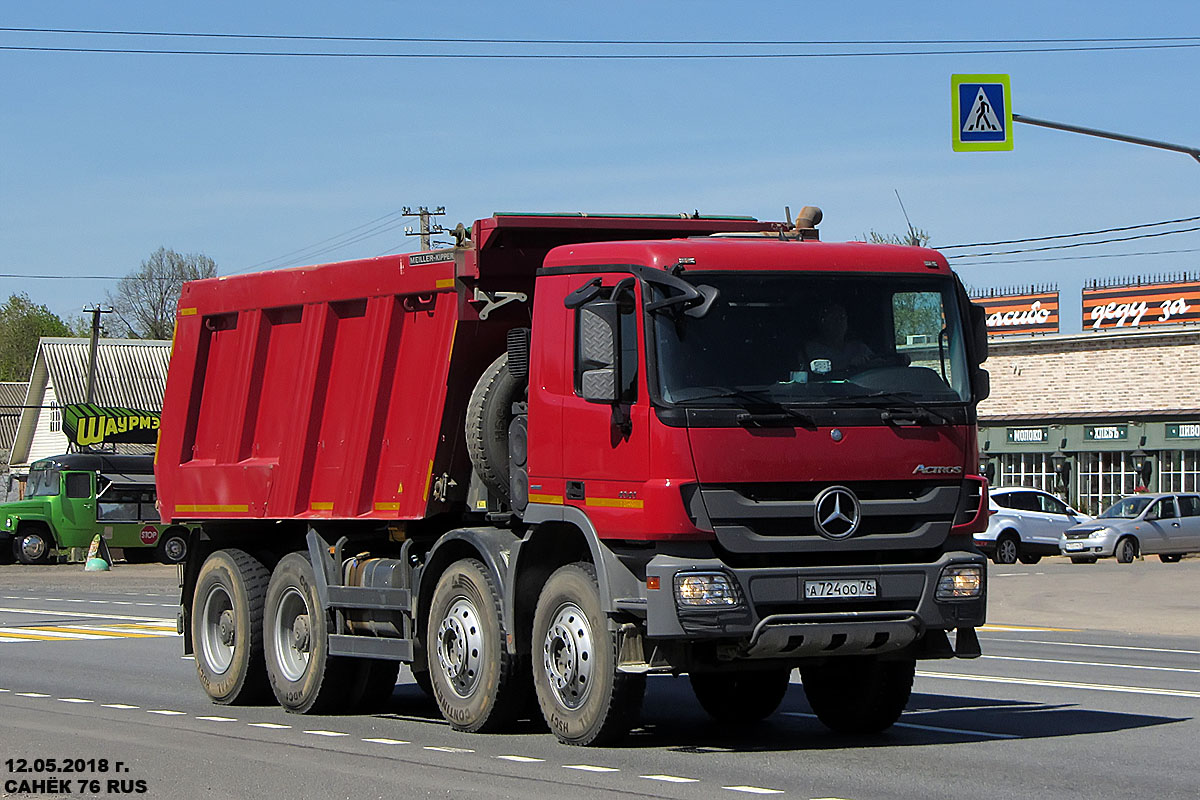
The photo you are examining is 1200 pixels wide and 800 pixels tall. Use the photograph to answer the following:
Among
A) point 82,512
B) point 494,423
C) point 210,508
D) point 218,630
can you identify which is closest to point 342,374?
point 494,423

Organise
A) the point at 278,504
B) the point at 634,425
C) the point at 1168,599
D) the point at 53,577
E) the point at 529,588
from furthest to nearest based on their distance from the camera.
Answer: the point at 53,577
the point at 1168,599
the point at 278,504
the point at 529,588
the point at 634,425

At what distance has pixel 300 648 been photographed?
13.9 meters

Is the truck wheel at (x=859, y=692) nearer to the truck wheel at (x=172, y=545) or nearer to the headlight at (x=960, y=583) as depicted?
the headlight at (x=960, y=583)

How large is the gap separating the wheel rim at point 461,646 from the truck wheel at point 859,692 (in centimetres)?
211

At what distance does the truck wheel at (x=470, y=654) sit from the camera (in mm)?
11562

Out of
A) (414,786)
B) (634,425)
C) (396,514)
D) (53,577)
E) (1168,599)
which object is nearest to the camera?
(414,786)

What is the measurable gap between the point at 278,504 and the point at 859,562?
17.4 ft

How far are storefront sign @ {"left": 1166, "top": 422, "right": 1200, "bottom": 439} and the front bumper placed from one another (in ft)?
143

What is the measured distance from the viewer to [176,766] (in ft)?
33.9

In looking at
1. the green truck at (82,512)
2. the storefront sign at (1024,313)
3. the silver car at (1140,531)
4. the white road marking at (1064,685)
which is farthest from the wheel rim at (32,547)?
the storefront sign at (1024,313)

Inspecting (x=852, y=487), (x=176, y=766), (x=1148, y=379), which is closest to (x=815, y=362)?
(x=852, y=487)

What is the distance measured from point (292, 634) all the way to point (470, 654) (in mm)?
2653

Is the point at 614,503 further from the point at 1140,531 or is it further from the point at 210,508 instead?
the point at 1140,531

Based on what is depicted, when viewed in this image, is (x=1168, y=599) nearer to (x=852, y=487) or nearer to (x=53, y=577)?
(x=852, y=487)
